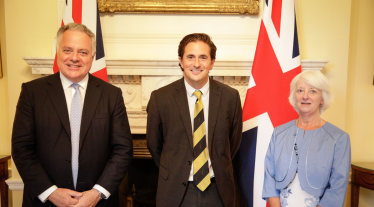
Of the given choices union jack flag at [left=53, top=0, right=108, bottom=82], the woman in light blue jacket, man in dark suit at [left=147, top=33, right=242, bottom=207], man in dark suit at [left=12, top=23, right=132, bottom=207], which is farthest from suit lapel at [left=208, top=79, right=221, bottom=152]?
union jack flag at [left=53, top=0, right=108, bottom=82]

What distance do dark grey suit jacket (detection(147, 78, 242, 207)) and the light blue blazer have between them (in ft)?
0.95

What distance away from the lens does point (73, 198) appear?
4.77 ft

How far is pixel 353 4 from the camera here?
2771mm

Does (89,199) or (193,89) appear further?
(193,89)

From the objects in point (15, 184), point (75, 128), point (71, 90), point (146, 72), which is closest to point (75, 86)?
point (71, 90)

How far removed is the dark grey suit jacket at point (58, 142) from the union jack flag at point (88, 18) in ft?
2.59

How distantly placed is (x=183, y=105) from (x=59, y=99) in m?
0.69

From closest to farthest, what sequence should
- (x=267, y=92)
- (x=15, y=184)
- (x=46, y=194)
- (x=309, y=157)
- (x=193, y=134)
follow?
(x=46, y=194) < (x=309, y=157) < (x=193, y=134) < (x=267, y=92) < (x=15, y=184)

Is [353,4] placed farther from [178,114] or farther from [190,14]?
[178,114]

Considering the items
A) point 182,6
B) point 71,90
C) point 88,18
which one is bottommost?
point 71,90

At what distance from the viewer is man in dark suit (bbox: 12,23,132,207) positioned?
1441 millimetres

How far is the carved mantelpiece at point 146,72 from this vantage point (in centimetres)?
246

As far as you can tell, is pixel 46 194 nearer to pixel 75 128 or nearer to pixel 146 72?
pixel 75 128

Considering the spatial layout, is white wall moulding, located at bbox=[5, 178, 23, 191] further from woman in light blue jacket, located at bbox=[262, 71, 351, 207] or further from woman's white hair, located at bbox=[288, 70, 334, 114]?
woman's white hair, located at bbox=[288, 70, 334, 114]
